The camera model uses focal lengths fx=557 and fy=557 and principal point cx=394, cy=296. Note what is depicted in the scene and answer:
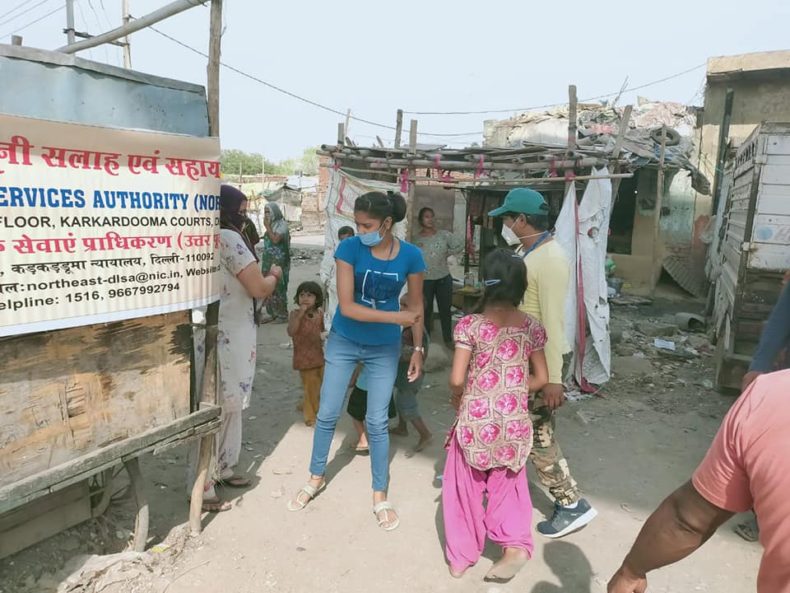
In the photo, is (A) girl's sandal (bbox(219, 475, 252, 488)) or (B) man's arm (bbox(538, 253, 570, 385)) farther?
(A) girl's sandal (bbox(219, 475, 252, 488))

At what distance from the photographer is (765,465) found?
3.43 ft

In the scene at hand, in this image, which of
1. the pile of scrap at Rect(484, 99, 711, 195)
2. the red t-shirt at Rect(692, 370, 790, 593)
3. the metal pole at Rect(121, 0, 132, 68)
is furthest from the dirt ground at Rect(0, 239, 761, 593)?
the metal pole at Rect(121, 0, 132, 68)

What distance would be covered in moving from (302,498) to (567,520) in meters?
1.46

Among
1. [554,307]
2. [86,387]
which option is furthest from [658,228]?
[86,387]

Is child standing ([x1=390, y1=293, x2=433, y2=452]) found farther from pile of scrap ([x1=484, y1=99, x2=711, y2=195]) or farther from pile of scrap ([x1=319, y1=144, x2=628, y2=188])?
pile of scrap ([x1=484, y1=99, x2=711, y2=195])

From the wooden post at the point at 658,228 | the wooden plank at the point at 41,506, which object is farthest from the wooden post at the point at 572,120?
the wooden post at the point at 658,228

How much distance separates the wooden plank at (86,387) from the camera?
1.93 m

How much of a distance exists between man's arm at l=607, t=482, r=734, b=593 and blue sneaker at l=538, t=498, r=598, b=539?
167 cm

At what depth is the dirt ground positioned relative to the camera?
255 cm

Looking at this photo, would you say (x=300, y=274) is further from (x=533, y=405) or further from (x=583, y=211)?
(x=533, y=405)

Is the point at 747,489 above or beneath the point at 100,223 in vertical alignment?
beneath

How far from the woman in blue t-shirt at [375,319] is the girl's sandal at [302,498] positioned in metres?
0.02

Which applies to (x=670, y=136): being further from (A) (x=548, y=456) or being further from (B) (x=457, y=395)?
(B) (x=457, y=395)

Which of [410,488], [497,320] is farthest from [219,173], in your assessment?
[410,488]
